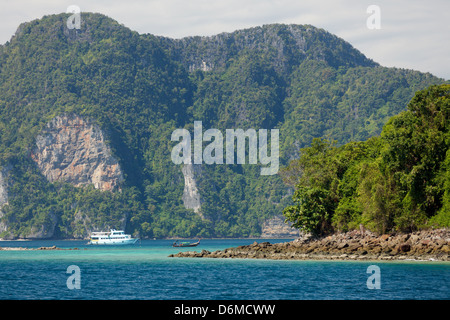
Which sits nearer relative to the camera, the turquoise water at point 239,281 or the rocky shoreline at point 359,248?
the turquoise water at point 239,281

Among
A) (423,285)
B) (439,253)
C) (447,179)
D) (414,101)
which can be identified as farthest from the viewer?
(414,101)

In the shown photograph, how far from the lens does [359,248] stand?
70.6 metres

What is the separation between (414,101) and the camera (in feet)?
234

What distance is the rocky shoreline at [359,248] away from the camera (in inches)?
2498

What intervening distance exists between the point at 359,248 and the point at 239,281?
22312 millimetres

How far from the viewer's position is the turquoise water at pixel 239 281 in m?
44.2

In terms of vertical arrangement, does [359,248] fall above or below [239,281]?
above

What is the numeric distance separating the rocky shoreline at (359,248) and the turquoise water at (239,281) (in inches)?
117

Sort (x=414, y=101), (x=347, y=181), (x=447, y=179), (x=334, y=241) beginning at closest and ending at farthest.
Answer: (x=447, y=179) → (x=414, y=101) → (x=334, y=241) → (x=347, y=181)

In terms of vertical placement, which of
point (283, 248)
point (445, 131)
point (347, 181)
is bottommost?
point (283, 248)

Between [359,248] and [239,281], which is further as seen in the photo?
[359,248]
